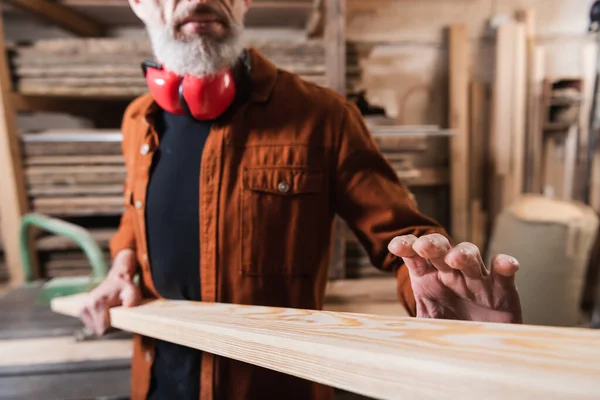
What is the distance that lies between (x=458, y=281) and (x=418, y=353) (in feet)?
0.42

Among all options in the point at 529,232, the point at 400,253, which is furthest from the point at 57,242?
the point at 529,232

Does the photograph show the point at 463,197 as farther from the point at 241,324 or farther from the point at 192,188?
the point at 241,324

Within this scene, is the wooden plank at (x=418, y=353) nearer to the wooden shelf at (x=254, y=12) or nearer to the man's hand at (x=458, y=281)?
the man's hand at (x=458, y=281)

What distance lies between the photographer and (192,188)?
728 mm

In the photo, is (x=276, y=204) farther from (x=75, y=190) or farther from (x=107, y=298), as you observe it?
(x=75, y=190)

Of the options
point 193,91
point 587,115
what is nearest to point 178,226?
point 193,91

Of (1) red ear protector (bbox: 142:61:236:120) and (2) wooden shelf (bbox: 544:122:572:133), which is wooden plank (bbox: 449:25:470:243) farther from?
(1) red ear protector (bbox: 142:61:236:120)

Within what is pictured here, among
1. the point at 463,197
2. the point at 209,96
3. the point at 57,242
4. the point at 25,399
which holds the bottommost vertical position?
the point at 25,399

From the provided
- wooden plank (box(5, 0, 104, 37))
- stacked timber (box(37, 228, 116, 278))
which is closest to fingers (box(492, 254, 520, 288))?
stacked timber (box(37, 228, 116, 278))

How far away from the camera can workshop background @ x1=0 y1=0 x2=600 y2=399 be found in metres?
1.32

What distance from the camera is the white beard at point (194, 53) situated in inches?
25.8

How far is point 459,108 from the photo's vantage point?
1.69 meters

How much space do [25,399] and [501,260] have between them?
1.32 m

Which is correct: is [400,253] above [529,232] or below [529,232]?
above
